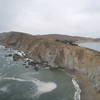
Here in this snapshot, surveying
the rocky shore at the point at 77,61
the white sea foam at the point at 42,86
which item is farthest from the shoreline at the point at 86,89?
the white sea foam at the point at 42,86

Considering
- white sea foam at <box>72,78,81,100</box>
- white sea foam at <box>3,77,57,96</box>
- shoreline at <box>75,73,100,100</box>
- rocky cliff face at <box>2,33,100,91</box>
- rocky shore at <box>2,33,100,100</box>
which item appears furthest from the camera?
rocky cliff face at <box>2,33,100,91</box>

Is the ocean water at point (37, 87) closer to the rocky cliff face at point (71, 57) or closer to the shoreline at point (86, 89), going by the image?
the shoreline at point (86, 89)

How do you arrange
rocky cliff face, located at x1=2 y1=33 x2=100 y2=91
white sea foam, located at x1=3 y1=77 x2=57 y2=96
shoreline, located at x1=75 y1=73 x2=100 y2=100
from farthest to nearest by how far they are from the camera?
rocky cliff face, located at x1=2 y1=33 x2=100 y2=91, white sea foam, located at x1=3 y1=77 x2=57 y2=96, shoreline, located at x1=75 y1=73 x2=100 y2=100

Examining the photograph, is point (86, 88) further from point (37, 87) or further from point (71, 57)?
point (71, 57)

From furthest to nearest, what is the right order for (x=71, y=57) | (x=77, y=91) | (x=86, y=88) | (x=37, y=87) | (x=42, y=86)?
Result: (x=71, y=57) < (x=42, y=86) < (x=37, y=87) < (x=86, y=88) < (x=77, y=91)

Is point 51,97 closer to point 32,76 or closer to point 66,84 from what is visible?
point 66,84

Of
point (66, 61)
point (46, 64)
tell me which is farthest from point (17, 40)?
point (66, 61)

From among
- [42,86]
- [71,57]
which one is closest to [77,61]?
[71,57]

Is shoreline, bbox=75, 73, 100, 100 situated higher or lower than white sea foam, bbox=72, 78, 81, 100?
higher

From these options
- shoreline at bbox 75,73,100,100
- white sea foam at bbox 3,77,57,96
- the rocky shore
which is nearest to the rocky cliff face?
the rocky shore

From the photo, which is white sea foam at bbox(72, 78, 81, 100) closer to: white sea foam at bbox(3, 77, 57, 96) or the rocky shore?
the rocky shore

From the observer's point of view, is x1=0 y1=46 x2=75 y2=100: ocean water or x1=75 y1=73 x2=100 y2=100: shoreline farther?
x1=0 y1=46 x2=75 y2=100: ocean water
